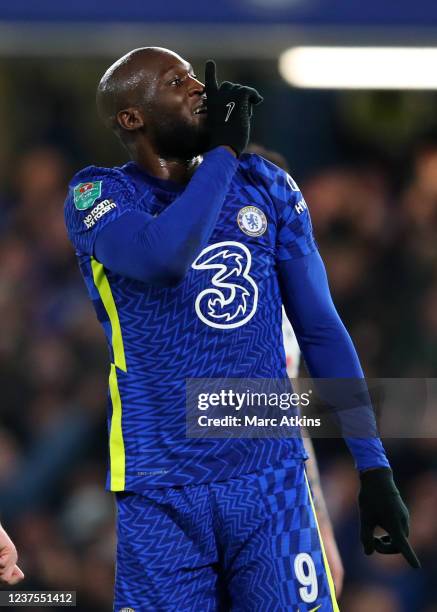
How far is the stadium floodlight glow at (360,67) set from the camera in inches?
155

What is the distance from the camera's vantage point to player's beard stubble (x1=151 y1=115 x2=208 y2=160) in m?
2.16

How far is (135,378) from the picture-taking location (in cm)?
206

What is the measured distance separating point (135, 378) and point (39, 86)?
238 centimetres

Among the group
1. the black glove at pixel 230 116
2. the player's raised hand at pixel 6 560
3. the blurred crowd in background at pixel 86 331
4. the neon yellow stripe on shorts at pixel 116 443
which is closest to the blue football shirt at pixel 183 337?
the neon yellow stripe on shorts at pixel 116 443

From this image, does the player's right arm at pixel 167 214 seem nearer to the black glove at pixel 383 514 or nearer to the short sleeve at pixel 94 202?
the short sleeve at pixel 94 202

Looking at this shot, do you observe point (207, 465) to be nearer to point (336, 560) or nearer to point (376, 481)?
point (376, 481)

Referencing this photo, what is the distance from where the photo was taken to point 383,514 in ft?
6.88

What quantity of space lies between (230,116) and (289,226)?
0.24 meters

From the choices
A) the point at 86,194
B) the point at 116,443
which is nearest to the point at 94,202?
the point at 86,194

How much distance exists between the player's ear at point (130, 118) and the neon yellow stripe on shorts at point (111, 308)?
300mm

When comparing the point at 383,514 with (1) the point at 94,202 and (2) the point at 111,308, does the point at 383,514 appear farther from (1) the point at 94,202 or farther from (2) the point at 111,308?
(1) the point at 94,202

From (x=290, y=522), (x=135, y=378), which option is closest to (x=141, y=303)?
(x=135, y=378)

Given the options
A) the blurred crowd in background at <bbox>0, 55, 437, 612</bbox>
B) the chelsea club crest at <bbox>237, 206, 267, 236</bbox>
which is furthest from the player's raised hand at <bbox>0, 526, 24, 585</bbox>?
the blurred crowd in background at <bbox>0, 55, 437, 612</bbox>

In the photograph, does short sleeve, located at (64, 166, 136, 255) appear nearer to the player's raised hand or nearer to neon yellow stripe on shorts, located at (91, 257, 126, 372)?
neon yellow stripe on shorts, located at (91, 257, 126, 372)
